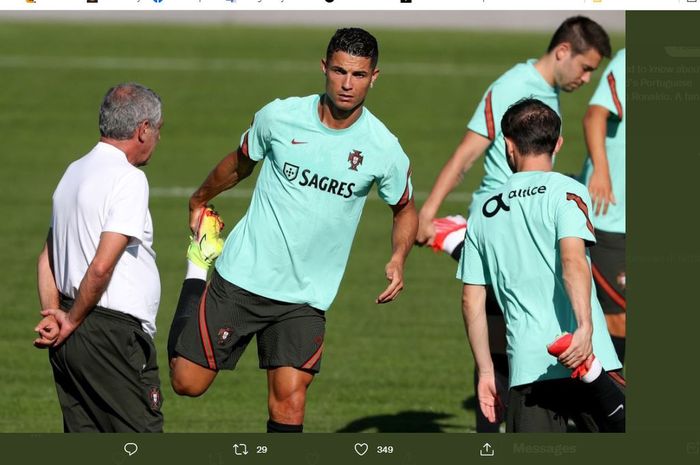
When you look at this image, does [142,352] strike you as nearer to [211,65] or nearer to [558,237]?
[558,237]

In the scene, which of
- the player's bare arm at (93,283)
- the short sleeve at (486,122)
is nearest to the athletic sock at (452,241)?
the short sleeve at (486,122)

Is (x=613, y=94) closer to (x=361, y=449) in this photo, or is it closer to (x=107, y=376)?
(x=361, y=449)

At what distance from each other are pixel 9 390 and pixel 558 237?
197 inches

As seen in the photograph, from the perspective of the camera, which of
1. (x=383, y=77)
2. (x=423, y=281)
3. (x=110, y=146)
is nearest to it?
(x=110, y=146)

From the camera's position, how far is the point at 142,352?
21.7ft

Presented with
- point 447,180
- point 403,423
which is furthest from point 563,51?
point 403,423

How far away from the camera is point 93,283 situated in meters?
6.23

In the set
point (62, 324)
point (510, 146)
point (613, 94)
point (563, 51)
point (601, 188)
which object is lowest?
point (62, 324)

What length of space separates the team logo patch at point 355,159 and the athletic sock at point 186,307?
1.31 metres

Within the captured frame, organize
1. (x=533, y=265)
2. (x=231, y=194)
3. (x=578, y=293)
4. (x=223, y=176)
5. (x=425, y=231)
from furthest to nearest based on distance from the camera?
(x=231, y=194) < (x=425, y=231) < (x=223, y=176) < (x=533, y=265) < (x=578, y=293)

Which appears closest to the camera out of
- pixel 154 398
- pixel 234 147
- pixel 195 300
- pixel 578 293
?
pixel 578 293

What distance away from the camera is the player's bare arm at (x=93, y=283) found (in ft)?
20.3

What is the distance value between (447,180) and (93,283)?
276 centimetres

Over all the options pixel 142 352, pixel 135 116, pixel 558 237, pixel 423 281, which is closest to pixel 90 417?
pixel 142 352
